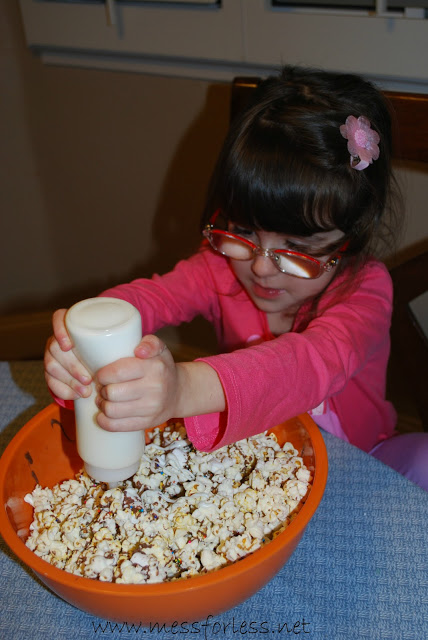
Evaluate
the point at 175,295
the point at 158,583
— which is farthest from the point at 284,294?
the point at 158,583

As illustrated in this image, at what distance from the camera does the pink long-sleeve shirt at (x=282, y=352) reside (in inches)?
32.1

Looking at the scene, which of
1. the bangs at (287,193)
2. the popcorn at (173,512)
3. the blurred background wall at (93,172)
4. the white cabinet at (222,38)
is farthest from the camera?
the blurred background wall at (93,172)

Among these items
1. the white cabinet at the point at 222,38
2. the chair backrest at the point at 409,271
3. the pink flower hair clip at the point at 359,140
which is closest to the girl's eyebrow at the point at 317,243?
the pink flower hair clip at the point at 359,140

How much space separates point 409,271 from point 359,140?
41cm

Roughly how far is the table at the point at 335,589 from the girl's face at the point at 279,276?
1.16 ft

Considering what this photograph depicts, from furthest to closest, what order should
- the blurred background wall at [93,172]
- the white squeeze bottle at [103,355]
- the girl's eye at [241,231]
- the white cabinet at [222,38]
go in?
1. the blurred background wall at [93,172]
2. the white cabinet at [222,38]
3. the girl's eye at [241,231]
4. the white squeeze bottle at [103,355]

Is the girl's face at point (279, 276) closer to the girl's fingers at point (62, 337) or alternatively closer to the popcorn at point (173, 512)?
the popcorn at point (173, 512)

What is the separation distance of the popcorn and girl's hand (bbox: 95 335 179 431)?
139mm

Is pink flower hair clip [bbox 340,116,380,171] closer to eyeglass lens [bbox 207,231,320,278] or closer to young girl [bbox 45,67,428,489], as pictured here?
young girl [bbox 45,67,428,489]

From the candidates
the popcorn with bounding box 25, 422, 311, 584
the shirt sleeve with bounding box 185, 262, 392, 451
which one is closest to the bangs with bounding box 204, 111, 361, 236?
the shirt sleeve with bounding box 185, 262, 392, 451

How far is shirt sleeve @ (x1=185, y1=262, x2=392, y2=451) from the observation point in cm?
80

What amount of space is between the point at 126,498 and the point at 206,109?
121 centimetres

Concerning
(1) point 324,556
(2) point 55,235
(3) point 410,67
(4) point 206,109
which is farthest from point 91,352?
(2) point 55,235

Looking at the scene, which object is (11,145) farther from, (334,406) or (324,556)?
(324,556)
